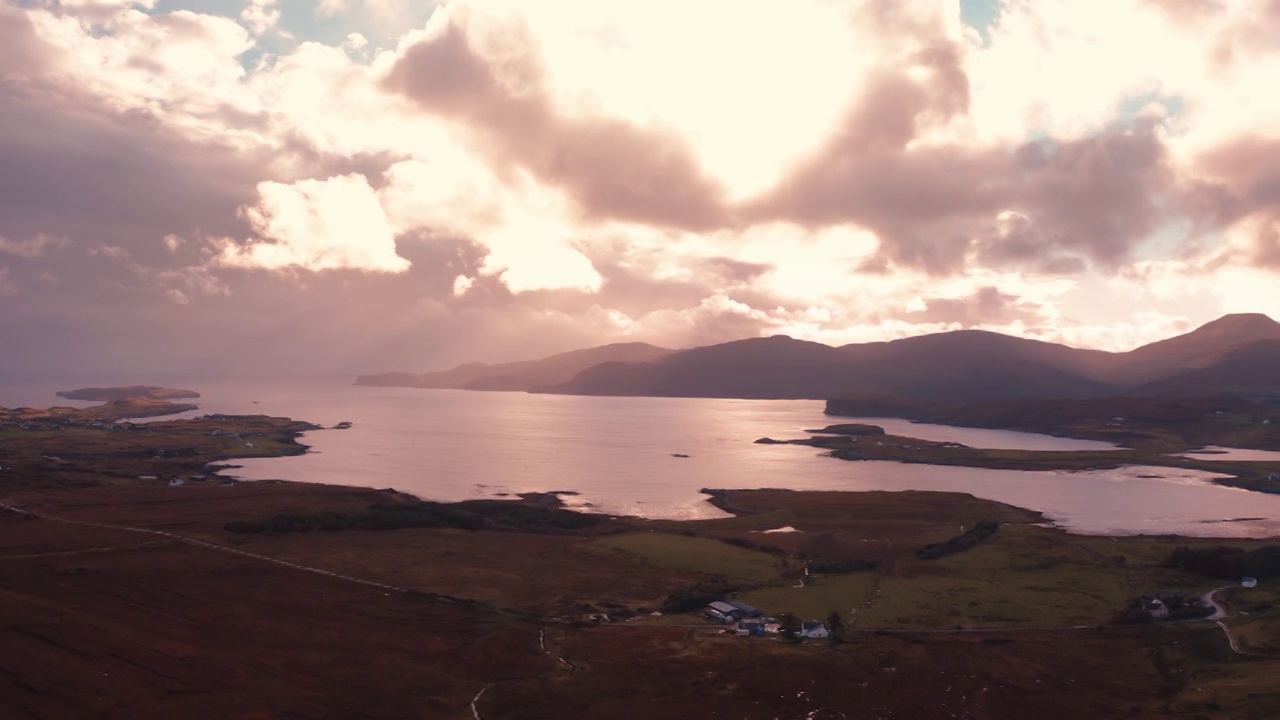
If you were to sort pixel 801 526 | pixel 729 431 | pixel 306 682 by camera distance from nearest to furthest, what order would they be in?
pixel 306 682
pixel 801 526
pixel 729 431

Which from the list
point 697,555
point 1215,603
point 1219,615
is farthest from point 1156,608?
point 697,555

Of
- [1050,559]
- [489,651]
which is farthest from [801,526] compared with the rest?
[489,651]

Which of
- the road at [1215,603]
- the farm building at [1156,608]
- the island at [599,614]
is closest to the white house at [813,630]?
the island at [599,614]

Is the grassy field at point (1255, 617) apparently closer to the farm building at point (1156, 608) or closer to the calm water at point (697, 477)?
the farm building at point (1156, 608)

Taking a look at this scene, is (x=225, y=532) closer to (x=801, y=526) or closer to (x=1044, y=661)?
(x=801, y=526)

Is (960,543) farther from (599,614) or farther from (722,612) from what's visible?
(599,614)

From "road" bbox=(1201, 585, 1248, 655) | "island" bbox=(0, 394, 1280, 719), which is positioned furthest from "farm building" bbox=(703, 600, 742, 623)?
"road" bbox=(1201, 585, 1248, 655)

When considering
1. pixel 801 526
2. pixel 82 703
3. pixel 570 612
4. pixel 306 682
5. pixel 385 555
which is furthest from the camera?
pixel 801 526

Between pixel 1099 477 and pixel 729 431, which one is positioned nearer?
pixel 1099 477

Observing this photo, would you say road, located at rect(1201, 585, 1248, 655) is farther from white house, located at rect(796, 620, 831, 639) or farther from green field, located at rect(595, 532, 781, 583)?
green field, located at rect(595, 532, 781, 583)
